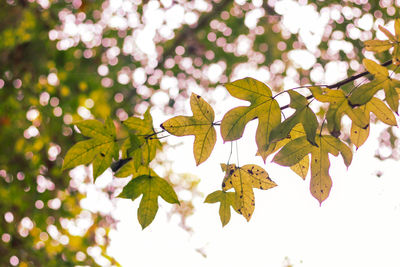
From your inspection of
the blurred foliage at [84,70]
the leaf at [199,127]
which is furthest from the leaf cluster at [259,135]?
the blurred foliage at [84,70]

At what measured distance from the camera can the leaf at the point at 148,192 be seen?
25.8 inches

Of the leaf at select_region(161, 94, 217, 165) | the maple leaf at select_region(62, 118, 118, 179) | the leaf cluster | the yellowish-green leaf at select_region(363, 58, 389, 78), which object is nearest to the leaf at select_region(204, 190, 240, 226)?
the leaf cluster

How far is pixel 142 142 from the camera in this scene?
66 cm

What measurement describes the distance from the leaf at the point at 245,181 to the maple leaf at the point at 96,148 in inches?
8.9

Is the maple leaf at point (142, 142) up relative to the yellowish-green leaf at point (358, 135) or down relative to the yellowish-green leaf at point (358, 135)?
down

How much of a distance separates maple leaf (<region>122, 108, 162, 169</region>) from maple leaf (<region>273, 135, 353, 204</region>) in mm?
246

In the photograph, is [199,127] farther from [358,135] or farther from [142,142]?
[358,135]

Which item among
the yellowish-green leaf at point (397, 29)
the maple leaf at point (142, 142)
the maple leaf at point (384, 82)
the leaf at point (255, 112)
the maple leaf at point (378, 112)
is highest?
the yellowish-green leaf at point (397, 29)

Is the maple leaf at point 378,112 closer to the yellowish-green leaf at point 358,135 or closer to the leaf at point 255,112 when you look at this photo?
the yellowish-green leaf at point 358,135

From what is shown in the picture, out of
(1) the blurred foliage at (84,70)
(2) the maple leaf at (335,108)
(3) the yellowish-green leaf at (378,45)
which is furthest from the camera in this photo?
(1) the blurred foliage at (84,70)

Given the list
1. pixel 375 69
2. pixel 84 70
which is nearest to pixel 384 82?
pixel 375 69

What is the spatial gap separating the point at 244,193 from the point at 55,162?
6.23ft

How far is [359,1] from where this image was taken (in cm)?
206

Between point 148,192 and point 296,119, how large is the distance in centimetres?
32
